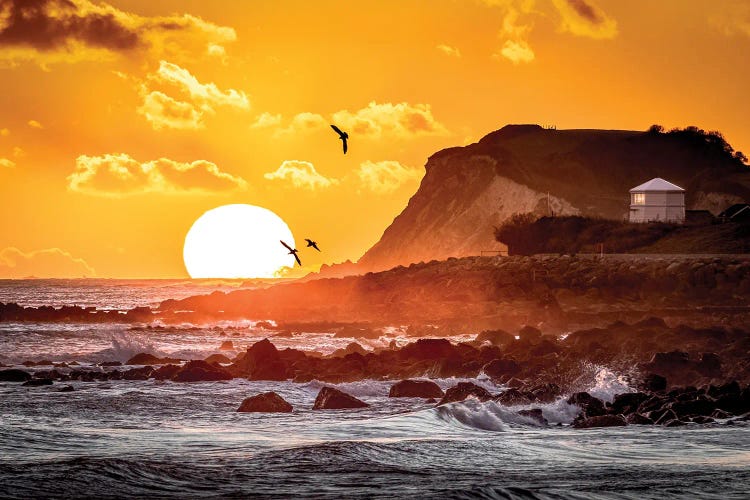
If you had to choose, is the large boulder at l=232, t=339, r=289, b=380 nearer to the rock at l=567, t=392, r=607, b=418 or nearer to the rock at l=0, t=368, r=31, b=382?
the rock at l=0, t=368, r=31, b=382

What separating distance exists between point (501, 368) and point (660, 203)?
219 ft

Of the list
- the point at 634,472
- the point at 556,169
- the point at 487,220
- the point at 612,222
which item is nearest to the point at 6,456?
the point at 634,472

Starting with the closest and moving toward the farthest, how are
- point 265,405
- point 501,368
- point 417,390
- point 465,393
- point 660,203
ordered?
point 265,405 < point 465,393 < point 417,390 < point 501,368 < point 660,203

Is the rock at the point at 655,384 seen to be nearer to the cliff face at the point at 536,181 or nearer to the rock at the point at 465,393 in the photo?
the rock at the point at 465,393

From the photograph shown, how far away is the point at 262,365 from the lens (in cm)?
2820

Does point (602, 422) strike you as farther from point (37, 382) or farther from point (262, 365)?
point (37, 382)

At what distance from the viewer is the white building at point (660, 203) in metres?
88.3

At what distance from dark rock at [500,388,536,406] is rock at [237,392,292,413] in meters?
4.41

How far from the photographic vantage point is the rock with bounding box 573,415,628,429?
60.3ft

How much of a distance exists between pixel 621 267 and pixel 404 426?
40716mm

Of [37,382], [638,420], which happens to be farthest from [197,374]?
[638,420]

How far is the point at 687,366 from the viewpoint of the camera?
24.2m

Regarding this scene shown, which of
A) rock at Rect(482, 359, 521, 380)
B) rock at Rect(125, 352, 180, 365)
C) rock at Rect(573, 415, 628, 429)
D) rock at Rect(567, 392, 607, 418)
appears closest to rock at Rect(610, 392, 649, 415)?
rock at Rect(567, 392, 607, 418)

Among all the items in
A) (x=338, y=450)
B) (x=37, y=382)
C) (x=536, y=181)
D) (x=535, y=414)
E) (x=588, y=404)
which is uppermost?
(x=536, y=181)
